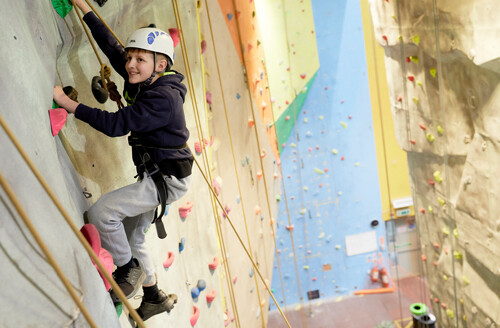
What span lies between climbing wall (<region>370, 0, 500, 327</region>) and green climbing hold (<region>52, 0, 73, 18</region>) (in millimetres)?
2004

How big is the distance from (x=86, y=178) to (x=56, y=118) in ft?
1.32

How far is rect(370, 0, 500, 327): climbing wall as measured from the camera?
3.00m

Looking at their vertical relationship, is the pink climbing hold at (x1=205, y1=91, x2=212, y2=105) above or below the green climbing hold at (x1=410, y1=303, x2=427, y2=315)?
above

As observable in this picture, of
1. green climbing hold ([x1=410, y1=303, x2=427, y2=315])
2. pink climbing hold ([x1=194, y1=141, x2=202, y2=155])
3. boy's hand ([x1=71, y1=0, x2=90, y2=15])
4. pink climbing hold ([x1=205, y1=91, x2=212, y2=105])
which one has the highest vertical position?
boy's hand ([x1=71, y1=0, x2=90, y2=15])

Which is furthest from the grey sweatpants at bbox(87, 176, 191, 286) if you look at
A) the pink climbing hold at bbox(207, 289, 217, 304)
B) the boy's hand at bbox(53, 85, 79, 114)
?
the pink climbing hold at bbox(207, 289, 217, 304)

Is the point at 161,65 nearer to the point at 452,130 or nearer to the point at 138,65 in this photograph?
the point at 138,65

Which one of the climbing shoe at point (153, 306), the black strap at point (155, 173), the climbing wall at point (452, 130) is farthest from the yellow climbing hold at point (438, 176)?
the black strap at point (155, 173)

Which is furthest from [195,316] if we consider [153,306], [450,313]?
[450,313]

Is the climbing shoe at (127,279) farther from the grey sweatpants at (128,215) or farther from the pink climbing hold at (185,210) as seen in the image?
the pink climbing hold at (185,210)

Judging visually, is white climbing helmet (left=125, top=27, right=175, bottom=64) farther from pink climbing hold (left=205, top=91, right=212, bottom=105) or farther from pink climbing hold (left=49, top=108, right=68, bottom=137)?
pink climbing hold (left=205, top=91, right=212, bottom=105)

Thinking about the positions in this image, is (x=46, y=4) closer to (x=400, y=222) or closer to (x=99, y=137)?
(x=99, y=137)

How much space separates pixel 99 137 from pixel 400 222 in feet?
16.2

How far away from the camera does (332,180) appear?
6016mm

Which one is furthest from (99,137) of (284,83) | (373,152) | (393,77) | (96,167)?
(373,152)
